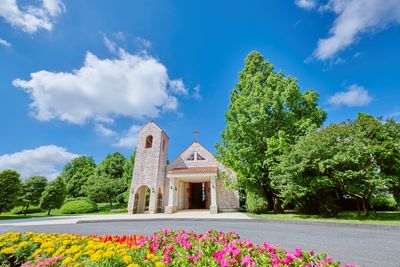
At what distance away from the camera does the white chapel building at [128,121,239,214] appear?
1703cm

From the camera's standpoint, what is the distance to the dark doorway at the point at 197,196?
22577mm

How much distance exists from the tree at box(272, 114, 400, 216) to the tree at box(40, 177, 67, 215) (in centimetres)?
2033

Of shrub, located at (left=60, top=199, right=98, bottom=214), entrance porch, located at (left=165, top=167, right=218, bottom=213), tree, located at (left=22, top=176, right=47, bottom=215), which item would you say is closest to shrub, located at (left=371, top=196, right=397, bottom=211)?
entrance porch, located at (left=165, top=167, right=218, bottom=213)

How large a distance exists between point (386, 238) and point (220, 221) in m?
6.76

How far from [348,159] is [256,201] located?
6.43 metres

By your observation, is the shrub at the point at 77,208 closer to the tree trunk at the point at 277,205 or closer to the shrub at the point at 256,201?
the shrub at the point at 256,201

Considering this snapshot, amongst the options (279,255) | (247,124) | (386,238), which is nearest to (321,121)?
(247,124)

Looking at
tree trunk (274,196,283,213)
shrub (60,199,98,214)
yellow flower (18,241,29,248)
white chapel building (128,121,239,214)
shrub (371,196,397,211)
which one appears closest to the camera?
yellow flower (18,241,29,248)

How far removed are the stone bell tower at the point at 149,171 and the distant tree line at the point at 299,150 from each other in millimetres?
6147

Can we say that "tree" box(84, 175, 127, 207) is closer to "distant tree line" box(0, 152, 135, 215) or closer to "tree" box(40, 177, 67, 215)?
"distant tree line" box(0, 152, 135, 215)

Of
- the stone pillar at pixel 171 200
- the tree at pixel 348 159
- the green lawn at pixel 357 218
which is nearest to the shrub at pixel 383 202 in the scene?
the green lawn at pixel 357 218

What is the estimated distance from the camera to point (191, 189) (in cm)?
2300

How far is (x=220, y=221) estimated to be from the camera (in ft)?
34.8

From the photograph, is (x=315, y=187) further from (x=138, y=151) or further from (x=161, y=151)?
(x=138, y=151)
